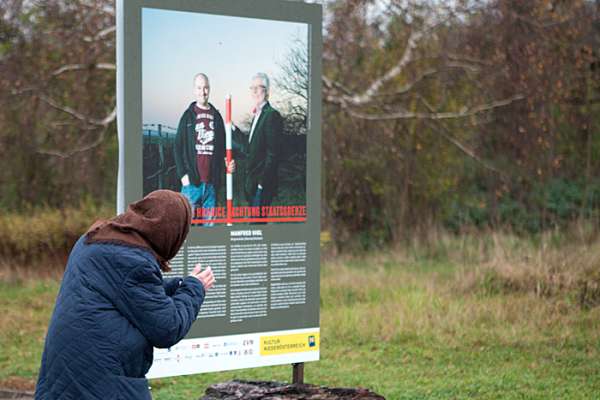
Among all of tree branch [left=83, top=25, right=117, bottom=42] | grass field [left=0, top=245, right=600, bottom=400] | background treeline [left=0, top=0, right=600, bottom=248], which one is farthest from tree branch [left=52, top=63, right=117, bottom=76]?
grass field [left=0, top=245, right=600, bottom=400]

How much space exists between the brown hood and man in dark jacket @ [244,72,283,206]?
2.38 metres

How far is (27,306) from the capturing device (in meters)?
14.1

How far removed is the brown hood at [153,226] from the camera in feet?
14.1

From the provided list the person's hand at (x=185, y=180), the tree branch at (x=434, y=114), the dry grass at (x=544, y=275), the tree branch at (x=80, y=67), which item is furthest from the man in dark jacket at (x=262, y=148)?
the tree branch at (x=434, y=114)

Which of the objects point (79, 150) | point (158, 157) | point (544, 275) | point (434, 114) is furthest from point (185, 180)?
point (434, 114)

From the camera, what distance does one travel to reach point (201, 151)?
6.61 meters

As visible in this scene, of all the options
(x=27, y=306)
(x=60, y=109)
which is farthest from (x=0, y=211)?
(x=27, y=306)

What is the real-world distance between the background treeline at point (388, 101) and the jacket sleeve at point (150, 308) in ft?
41.4

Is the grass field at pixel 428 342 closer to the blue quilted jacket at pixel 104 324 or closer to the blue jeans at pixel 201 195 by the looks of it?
the blue jeans at pixel 201 195

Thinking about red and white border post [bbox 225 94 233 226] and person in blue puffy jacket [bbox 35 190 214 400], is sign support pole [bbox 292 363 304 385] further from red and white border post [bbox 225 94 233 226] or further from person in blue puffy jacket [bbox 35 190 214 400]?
person in blue puffy jacket [bbox 35 190 214 400]

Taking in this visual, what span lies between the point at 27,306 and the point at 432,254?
24.4ft

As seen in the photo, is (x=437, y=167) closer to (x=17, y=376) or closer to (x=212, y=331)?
(x=17, y=376)

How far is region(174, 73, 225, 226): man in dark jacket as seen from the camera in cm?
652

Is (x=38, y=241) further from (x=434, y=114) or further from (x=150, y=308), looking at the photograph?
(x=150, y=308)
